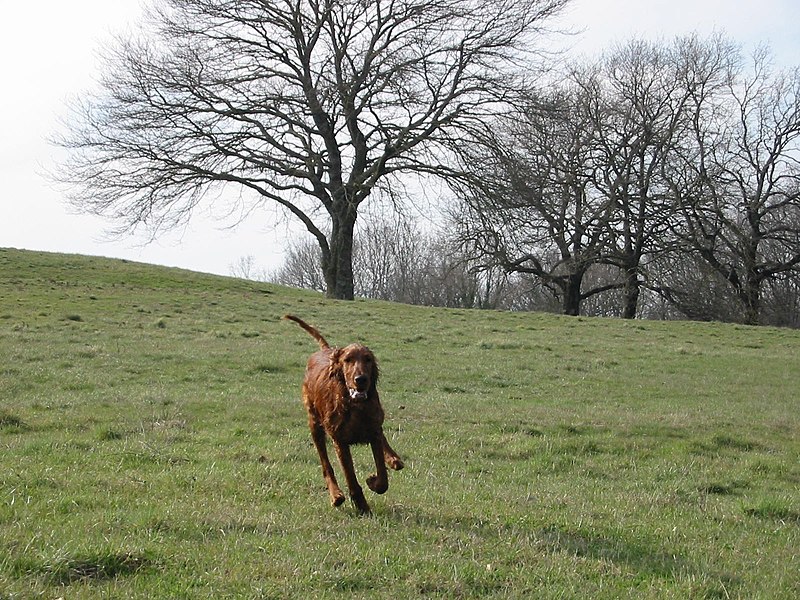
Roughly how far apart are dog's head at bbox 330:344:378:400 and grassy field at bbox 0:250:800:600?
2.89 ft

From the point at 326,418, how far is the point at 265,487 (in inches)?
35.5

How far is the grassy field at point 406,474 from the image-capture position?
4.61 meters

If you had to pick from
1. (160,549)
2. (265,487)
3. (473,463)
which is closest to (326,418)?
(265,487)

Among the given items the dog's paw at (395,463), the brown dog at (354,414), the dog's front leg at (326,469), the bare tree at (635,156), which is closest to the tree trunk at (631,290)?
the bare tree at (635,156)

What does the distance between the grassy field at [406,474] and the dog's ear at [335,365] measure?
0.96 metres

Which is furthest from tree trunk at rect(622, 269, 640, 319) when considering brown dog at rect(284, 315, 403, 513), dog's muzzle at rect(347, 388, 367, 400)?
dog's muzzle at rect(347, 388, 367, 400)

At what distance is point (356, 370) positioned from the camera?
5.75 m

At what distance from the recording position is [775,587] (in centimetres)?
491

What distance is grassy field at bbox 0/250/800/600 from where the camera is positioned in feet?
15.1

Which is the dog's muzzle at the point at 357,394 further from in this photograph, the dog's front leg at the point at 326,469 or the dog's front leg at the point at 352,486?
the dog's front leg at the point at 326,469

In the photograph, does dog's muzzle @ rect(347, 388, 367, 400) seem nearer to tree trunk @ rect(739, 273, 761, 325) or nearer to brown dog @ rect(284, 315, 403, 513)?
brown dog @ rect(284, 315, 403, 513)

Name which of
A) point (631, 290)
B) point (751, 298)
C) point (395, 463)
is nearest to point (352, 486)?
point (395, 463)

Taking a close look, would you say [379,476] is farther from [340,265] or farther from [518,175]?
[340,265]

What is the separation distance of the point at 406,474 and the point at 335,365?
1961 millimetres
